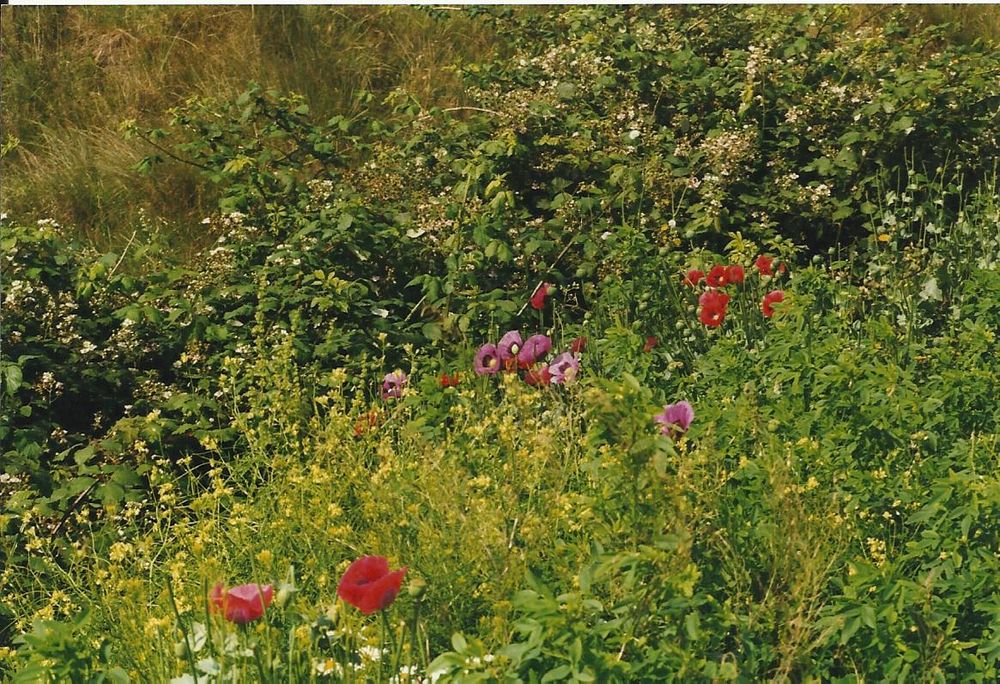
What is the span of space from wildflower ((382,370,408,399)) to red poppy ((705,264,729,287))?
3.28 ft

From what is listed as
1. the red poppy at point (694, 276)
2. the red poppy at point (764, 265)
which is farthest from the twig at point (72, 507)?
the red poppy at point (764, 265)

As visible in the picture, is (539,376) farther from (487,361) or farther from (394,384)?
(394,384)

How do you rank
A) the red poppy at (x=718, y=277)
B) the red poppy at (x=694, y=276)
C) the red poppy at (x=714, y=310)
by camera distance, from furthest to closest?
the red poppy at (x=694, y=276) → the red poppy at (x=718, y=277) → the red poppy at (x=714, y=310)

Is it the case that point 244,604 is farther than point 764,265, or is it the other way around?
point 764,265

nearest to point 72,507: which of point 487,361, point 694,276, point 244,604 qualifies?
point 487,361

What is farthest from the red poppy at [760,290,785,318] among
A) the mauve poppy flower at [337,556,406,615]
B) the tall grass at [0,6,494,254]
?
the tall grass at [0,6,494,254]

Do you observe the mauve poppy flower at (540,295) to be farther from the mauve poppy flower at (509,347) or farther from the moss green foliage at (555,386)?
the mauve poppy flower at (509,347)

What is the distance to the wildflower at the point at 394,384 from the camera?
11.5 ft

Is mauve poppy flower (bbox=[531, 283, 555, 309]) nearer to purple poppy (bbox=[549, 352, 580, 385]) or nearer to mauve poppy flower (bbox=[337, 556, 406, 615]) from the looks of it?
purple poppy (bbox=[549, 352, 580, 385])

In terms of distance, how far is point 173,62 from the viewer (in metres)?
6.66

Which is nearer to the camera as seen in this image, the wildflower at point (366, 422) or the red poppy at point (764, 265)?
the wildflower at point (366, 422)

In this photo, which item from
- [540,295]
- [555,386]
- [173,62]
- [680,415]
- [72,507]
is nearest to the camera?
[680,415]

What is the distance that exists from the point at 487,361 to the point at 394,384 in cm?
30

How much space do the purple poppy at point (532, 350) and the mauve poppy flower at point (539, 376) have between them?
0.03 meters
